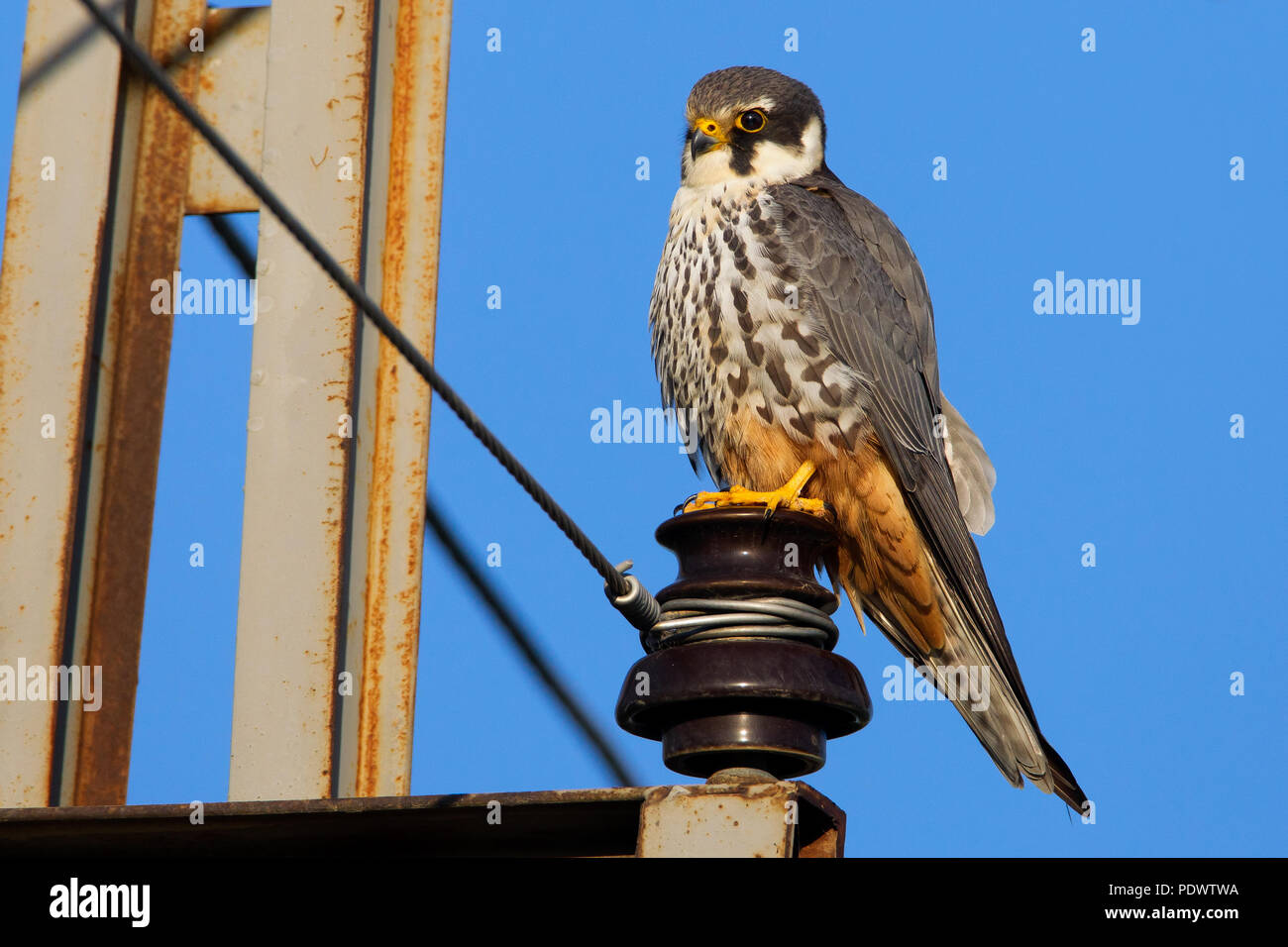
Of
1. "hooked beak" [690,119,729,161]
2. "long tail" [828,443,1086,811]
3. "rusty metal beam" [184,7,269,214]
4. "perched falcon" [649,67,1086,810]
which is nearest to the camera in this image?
"rusty metal beam" [184,7,269,214]

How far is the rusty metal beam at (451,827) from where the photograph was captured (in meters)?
1.98

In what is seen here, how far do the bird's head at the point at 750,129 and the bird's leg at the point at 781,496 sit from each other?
953 millimetres

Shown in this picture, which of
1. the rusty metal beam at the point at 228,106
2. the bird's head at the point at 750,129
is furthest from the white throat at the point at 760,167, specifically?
the rusty metal beam at the point at 228,106

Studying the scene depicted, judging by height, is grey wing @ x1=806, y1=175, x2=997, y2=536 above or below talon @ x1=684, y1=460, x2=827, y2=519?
above

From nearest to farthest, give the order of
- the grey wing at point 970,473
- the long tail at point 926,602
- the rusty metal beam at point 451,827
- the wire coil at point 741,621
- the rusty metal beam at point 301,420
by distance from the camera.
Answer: the rusty metal beam at point 451,827, the wire coil at point 741,621, the rusty metal beam at point 301,420, the long tail at point 926,602, the grey wing at point 970,473

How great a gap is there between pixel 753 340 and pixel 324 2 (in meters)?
1.36

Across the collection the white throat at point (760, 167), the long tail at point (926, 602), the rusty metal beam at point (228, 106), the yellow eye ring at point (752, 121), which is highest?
the yellow eye ring at point (752, 121)

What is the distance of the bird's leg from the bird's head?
3.13 ft

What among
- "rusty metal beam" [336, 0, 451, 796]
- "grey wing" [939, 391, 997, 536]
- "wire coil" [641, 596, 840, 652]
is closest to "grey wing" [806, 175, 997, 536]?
"grey wing" [939, 391, 997, 536]

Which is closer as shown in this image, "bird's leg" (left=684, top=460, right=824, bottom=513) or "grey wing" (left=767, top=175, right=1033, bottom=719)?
"bird's leg" (left=684, top=460, right=824, bottom=513)

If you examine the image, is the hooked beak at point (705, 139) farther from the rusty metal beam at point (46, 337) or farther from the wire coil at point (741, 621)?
the wire coil at point (741, 621)

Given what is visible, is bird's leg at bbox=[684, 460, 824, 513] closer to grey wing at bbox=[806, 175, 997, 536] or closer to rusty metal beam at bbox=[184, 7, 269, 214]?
grey wing at bbox=[806, 175, 997, 536]

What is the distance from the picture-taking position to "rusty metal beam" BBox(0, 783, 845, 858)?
1979 mm
